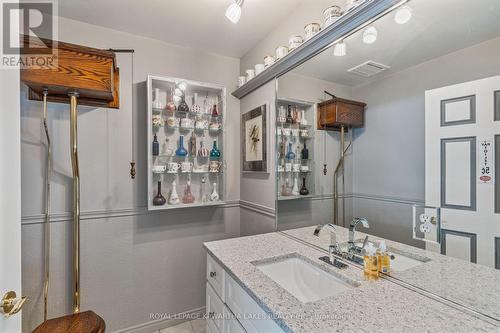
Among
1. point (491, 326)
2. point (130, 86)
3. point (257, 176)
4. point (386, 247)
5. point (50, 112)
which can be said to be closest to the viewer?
point (491, 326)

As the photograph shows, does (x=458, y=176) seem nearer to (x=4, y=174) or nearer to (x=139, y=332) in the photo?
(x=4, y=174)

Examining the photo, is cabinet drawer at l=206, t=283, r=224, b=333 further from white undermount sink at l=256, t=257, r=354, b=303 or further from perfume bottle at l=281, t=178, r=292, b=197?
perfume bottle at l=281, t=178, r=292, b=197

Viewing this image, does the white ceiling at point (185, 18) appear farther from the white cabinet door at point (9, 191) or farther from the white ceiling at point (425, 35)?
the white cabinet door at point (9, 191)

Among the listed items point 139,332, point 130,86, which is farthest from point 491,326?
point 130,86

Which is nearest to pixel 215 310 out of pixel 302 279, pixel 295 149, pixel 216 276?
pixel 216 276

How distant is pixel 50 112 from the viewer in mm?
1790

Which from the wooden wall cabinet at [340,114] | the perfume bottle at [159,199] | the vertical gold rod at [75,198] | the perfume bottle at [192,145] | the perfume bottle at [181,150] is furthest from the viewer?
the perfume bottle at [192,145]

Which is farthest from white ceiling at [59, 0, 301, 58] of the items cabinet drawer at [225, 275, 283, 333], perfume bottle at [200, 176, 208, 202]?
cabinet drawer at [225, 275, 283, 333]

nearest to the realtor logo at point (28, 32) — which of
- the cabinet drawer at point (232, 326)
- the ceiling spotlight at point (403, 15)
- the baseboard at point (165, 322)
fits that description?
the cabinet drawer at point (232, 326)

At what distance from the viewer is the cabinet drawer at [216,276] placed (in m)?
1.30

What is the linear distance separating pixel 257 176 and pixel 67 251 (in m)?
1.66

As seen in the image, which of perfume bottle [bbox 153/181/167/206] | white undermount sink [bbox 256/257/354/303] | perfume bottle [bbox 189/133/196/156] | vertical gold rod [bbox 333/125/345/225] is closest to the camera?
white undermount sink [bbox 256/257/354/303]

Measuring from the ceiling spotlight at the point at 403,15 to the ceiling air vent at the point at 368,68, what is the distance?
0.19 meters

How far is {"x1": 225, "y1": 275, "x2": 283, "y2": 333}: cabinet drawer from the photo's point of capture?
3.01 feet
